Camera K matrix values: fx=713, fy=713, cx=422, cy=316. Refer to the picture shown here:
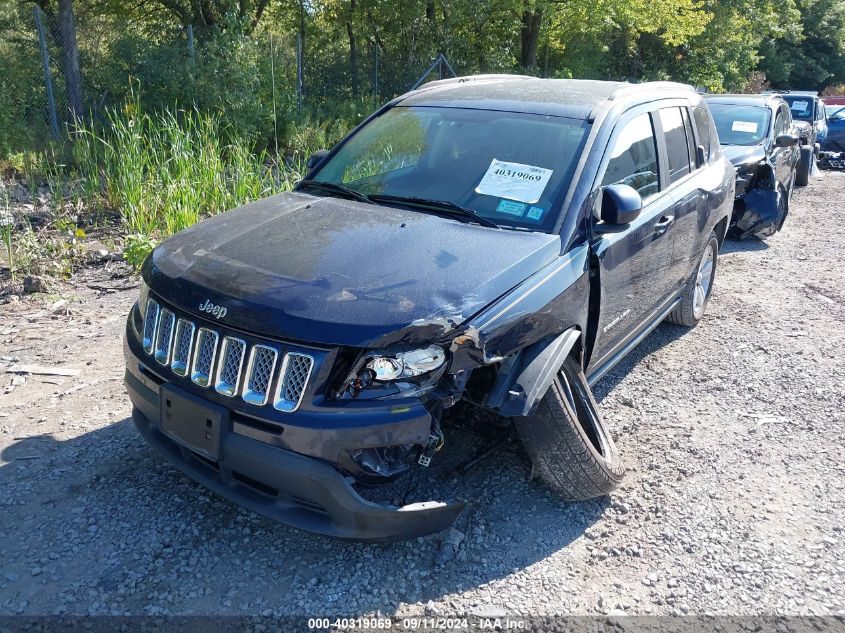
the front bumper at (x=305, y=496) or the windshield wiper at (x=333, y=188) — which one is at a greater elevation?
the windshield wiper at (x=333, y=188)

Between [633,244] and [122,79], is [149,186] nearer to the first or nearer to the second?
[633,244]

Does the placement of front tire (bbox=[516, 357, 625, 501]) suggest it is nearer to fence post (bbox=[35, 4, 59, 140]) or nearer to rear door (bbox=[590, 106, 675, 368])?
rear door (bbox=[590, 106, 675, 368])

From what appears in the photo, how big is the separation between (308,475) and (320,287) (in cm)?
74

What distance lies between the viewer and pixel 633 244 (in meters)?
4.03

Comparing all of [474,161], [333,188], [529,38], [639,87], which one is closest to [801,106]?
[529,38]

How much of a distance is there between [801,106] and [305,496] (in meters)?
17.6

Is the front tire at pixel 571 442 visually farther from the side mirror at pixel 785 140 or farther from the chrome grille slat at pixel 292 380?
the side mirror at pixel 785 140

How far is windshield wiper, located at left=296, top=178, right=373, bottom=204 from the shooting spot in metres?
3.92

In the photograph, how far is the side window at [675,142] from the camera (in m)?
4.72

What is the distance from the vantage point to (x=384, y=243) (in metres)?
3.24

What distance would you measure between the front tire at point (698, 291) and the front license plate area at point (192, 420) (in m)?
3.90

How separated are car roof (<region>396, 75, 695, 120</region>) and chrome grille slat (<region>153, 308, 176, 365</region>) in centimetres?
220

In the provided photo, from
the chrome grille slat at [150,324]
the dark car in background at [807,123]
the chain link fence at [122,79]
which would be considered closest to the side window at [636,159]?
the chrome grille slat at [150,324]

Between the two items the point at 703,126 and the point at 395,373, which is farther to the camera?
the point at 703,126
